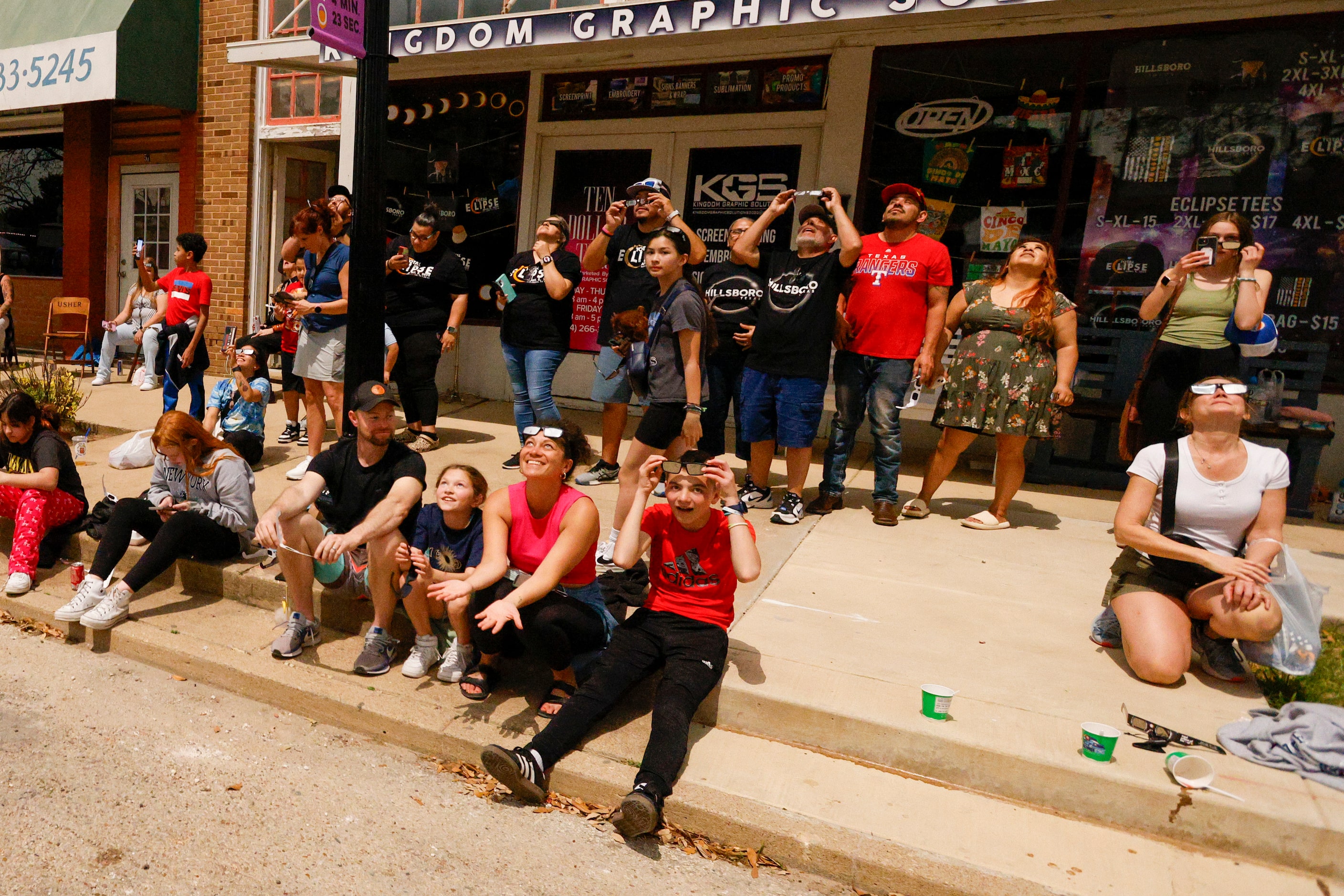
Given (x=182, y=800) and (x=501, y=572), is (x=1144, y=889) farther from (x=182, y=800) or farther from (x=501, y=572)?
(x=182, y=800)

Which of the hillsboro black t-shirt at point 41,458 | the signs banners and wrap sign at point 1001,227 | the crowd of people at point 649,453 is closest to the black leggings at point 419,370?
the crowd of people at point 649,453

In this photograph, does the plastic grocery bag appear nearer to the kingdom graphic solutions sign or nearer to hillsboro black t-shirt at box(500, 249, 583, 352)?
the kingdom graphic solutions sign

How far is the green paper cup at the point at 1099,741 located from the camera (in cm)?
305

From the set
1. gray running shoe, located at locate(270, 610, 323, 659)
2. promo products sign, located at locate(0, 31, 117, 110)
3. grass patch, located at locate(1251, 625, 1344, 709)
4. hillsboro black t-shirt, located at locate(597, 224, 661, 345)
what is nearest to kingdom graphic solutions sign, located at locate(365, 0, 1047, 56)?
hillsboro black t-shirt, located at locate(597, 224, 661, 345)

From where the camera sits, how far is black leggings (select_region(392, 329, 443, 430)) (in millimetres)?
6953

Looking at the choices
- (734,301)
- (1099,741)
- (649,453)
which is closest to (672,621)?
(649,453)

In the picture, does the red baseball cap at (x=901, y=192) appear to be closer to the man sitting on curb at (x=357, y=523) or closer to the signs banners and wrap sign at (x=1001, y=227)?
the signs banners and wrap sign at (x=1001, y=227)

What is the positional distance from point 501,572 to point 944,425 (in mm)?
3024

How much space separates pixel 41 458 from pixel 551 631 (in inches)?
136

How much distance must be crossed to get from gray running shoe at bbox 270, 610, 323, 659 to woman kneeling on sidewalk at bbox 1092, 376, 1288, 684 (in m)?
3.58

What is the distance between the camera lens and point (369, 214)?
431 centimetres

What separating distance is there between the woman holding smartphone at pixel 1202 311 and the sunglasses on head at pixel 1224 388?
1.32 m

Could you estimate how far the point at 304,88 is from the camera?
1018cm

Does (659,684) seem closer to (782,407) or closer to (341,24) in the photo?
(782,407)
